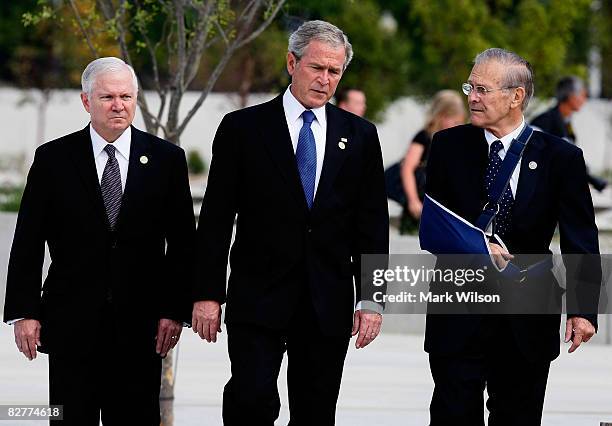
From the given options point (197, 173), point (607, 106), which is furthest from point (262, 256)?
point (607, 106)

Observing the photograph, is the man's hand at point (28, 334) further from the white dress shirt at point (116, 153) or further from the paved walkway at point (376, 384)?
the paved walkway at point (376, 384)

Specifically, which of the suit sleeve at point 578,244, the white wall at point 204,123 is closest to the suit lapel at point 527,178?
the suit sleeve at point 578,244

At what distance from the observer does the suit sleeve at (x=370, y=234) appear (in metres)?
6.17

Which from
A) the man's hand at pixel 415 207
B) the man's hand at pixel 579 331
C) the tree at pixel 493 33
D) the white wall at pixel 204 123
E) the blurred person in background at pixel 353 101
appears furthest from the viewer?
the white wall at pixel 204 123

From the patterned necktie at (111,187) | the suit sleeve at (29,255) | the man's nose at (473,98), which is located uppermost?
the man's nose at (473,98)

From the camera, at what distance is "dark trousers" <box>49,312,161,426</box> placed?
6.03 m

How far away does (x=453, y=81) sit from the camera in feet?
83.9

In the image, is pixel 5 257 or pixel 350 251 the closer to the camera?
pixel 350 251

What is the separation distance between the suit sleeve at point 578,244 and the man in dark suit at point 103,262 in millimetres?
1490

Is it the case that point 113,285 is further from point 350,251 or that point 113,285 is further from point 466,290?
point 466,290

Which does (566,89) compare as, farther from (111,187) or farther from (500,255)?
(111,187)

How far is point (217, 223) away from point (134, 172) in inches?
15.3

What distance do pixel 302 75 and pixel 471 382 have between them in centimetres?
138

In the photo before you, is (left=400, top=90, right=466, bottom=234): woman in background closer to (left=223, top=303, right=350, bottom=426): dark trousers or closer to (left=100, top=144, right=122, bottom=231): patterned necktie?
(left=223, top=303, right=350, bottom=426): dark trousers
